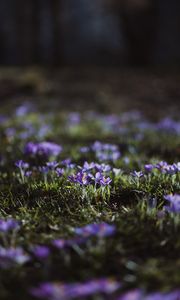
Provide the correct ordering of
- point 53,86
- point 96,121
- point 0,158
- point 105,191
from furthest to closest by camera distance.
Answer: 1. point 53,86
2. point 96,121
3. point 0,158
4. point 105,191

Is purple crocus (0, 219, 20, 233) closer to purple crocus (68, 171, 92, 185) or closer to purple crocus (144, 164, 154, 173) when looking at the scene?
purple crocus (68, 171, 92, 185)

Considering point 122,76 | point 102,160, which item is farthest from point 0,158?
point 122,76

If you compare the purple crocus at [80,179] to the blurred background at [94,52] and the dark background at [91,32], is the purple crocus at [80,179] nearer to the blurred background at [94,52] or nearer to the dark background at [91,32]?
the blurred background at [94,52]

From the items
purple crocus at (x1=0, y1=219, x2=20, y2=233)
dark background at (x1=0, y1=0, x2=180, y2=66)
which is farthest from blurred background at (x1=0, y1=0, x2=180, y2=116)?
purple crocus at (x1=0, y1=219, x2=20, y2=233)

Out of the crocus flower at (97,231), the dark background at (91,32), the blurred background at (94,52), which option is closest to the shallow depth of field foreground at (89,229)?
the crocus flower at (97,231)

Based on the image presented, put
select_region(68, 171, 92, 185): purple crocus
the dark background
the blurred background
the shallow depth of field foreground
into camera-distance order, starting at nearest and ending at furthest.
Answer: the shallow depth of field foreground, select_region(68, 171, 92, 185): purple crocus, the blurred background, the dark background

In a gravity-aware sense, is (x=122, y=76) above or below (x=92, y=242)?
above

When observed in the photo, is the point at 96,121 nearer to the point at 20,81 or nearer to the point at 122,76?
the point at 20,81

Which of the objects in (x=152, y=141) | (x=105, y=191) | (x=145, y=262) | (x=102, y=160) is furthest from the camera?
(x=152, y=141)

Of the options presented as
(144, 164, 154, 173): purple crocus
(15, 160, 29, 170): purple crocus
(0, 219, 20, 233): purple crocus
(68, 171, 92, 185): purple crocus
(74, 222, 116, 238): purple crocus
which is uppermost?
(15, 160, 29, 170): purple crocus

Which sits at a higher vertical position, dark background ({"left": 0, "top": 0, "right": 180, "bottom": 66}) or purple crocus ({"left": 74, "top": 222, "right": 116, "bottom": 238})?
dark background ({"left": 0, "top": 0, "right": 180, "bottom": 66})
